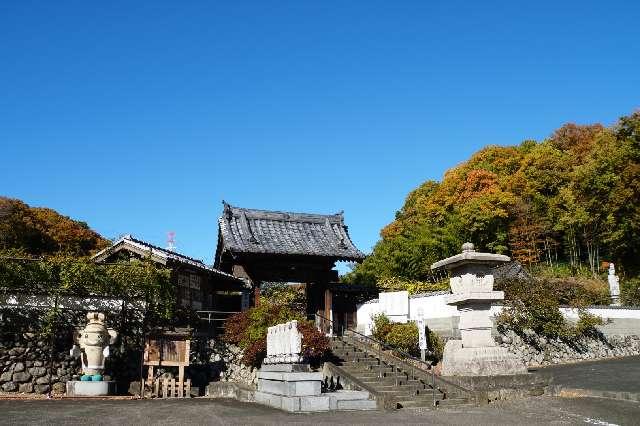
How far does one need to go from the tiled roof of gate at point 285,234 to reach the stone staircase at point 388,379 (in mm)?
4991

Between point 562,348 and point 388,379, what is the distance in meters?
9.38

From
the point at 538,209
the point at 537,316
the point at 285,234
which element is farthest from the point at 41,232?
the point at 538,209

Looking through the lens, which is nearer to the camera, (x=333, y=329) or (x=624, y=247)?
(x=333, y=329)

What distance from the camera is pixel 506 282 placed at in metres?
22.3

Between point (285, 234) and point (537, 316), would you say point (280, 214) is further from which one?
point (537, 316)

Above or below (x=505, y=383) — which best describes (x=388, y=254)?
above

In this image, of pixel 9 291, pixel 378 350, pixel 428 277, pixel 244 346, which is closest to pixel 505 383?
pixel 378 350

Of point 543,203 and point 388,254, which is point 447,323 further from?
point 543,203

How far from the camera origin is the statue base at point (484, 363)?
13.8m

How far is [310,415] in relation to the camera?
1168cm

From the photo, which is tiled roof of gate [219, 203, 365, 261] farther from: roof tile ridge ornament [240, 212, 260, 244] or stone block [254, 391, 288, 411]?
stone block [254, 391, 288, 411]

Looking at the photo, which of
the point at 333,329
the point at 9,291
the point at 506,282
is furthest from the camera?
the point at 333,329

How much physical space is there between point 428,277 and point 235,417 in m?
26.6

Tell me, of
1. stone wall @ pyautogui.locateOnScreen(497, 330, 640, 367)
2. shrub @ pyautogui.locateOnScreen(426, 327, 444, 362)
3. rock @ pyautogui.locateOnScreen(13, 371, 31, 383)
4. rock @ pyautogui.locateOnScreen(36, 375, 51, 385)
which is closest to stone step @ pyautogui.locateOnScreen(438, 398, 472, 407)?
shrub @ pyautogui.locateOnScreen(426, 327, 444, 362)
